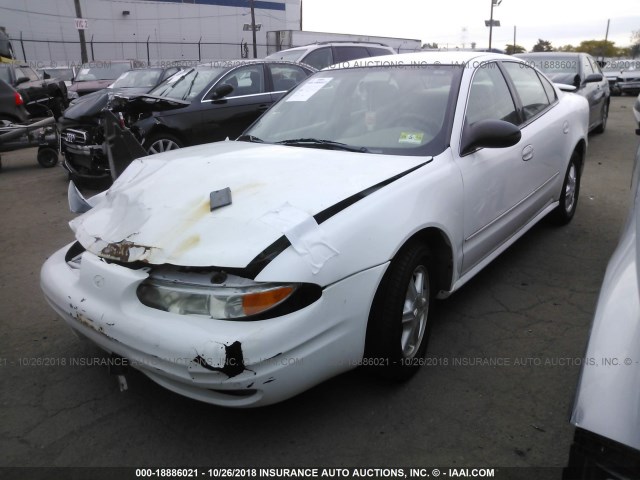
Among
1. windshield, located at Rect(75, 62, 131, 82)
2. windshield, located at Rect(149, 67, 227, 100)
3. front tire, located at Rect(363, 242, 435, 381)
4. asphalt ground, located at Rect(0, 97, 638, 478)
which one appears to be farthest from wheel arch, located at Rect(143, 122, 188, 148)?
windshield, located at Rect(75, 62, 131, 82)

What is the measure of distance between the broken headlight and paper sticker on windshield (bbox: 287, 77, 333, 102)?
1906 mm

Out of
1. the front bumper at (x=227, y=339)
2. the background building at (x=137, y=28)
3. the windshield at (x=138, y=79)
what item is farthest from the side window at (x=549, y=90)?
the background building at (x=137, y=28)

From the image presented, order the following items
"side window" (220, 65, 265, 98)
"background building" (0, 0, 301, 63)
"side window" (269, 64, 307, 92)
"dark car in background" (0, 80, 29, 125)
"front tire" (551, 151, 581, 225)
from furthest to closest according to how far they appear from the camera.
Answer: "background building" (0, 0, 301, 63) < "dark car in background" (0, 80, 29, 125) < "side window" (269, 64, 307, 92) < "side window" (220, 65, 265, 98) < "front tire" (551, 151, 581, 225)

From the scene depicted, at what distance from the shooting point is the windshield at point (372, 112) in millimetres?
2979

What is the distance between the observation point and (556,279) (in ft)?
12.6

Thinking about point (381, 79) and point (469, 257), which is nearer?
point (469, 257)

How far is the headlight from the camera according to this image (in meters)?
2.00

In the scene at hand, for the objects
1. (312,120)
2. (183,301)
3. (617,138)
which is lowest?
(617,138)

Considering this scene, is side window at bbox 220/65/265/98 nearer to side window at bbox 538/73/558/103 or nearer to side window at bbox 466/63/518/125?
side window at bbox 538/73/558/103

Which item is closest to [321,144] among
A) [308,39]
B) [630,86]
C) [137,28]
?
[630,86]

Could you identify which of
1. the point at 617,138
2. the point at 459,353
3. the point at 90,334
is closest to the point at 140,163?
the point at 90,334

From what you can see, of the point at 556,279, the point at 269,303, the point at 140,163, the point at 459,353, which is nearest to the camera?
the point at 269,303

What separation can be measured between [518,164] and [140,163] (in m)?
2.43

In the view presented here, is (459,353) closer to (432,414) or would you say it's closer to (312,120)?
(432,414)
